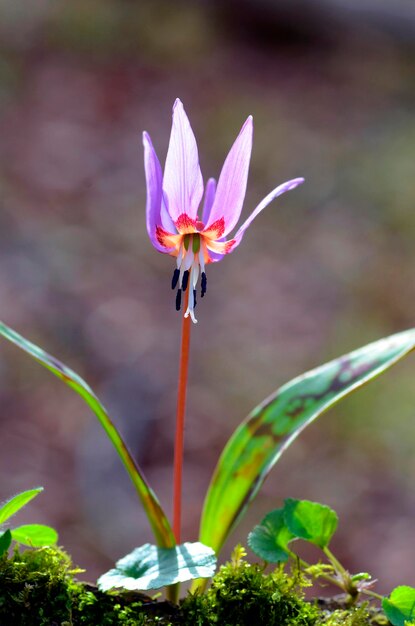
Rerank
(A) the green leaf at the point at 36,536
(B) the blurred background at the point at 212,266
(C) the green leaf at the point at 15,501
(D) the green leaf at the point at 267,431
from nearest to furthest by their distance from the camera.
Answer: (C) the green leaf at the point at 15,501
(A) the green leaf at the point at 36,536
(D) the green leaf at the point at 267,431
(B) the blurred background at the point at 212,266

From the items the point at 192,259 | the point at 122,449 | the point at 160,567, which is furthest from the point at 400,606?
the point at 192,259

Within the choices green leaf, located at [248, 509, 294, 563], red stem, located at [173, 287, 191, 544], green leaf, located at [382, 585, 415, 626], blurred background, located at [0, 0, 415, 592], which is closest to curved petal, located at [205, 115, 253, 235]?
red stem, located at [173, 287, 191, 544]

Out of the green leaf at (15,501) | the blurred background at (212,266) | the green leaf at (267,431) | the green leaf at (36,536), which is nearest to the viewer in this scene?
the green leaf at (15,501)

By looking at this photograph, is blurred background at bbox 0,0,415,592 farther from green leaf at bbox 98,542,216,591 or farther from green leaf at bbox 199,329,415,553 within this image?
green leaf at bbox 98,542,216,591

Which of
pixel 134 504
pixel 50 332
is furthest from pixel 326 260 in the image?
pixel 134 504

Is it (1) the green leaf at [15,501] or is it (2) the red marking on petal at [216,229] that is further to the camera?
(2) the red marking on petal at [216,229]

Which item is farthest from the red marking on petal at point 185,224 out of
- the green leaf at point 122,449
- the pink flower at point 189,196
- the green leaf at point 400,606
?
the green leaf at point 400,606

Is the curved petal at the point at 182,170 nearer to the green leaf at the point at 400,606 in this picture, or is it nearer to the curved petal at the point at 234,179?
the curved petal at the point at 234,179
